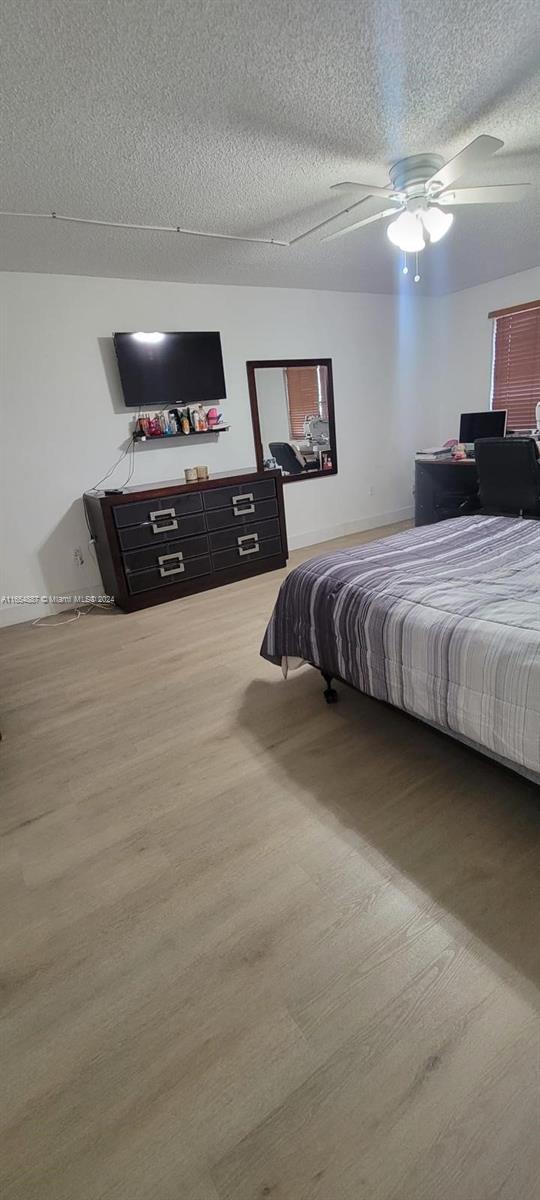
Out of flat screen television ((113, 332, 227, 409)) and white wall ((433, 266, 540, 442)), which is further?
white wall ((433, 266, 540, 442))

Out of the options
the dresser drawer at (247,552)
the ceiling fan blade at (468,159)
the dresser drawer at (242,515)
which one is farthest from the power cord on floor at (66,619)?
the ceiling fan blade at (468,159)

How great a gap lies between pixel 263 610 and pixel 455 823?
2.07 meters

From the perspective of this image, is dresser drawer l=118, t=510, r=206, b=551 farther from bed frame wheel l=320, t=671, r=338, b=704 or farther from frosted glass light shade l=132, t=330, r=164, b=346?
bed frame wheel l=320, t=671, r=338, b=704

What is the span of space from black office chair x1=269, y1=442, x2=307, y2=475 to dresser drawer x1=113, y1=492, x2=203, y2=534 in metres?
1.26

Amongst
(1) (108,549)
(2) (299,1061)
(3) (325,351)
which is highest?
(3) (325,351)

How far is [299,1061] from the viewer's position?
3.41 feet

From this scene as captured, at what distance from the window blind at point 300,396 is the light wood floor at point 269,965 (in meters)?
3.32

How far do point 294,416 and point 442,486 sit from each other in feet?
5.20

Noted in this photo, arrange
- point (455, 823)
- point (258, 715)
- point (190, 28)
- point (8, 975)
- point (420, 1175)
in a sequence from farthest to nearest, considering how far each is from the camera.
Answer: point (258, 715), point (455, 823), point (190, 28), point (8, 975), point (420, 1175)

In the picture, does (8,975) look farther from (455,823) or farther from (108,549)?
(108,549)

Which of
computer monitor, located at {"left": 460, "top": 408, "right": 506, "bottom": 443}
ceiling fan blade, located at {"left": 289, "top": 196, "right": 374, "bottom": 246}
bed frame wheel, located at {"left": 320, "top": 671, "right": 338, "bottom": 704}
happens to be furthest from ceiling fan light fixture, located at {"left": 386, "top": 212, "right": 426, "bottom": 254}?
computer monitor, located at {"left": 460, "top": 408, "right": 506, "bottom": 443}

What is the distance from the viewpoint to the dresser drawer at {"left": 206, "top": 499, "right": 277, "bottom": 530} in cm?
385

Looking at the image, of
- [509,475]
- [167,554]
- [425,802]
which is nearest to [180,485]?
[167,554]

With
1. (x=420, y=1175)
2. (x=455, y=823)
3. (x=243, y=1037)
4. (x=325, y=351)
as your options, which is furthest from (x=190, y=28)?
(x=325, y=351)
